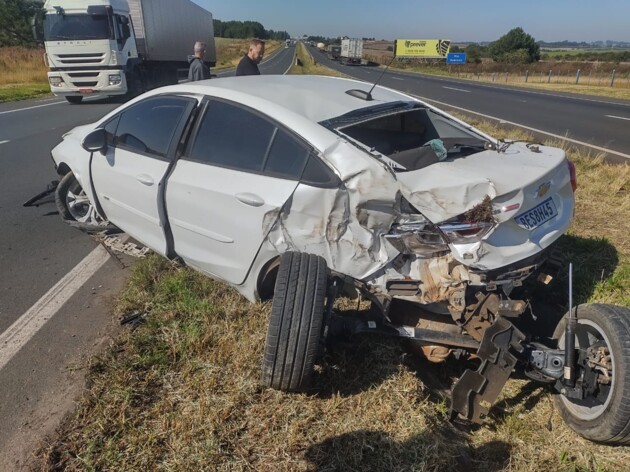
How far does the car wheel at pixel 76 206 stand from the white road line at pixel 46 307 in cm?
35

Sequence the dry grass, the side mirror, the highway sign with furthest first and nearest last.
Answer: the highway sign → the dry grass → the side mirror

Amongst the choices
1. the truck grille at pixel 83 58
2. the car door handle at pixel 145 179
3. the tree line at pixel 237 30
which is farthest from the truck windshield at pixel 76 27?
the tree line at pixel 237 30

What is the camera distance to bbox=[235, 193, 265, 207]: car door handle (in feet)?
10.1

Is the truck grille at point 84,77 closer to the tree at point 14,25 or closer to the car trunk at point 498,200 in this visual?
the car trunk at point 498,200

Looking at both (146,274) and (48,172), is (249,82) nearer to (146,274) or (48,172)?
(146,274)

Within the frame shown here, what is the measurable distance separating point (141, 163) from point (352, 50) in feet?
194

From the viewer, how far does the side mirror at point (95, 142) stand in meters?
4.17

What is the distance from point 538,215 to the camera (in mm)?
2953

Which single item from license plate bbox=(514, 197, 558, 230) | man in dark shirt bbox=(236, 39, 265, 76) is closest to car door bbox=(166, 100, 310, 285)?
license plate bbox=(514, 197, 558, 230)

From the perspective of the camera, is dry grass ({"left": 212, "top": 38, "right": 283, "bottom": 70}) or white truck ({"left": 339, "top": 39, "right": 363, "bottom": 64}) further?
white truck ({"left": 339, "top": 39, "right": 363, "bottom": 64})

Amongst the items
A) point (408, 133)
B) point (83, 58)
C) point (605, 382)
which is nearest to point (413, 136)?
point (408, 133)

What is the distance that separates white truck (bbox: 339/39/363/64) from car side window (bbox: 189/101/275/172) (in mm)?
57843

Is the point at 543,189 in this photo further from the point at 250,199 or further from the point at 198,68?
the point at 198,68

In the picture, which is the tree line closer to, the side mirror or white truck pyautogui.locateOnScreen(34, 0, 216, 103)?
white truck pyautogui.locateOnScreen(34, 0, 216, 103)
